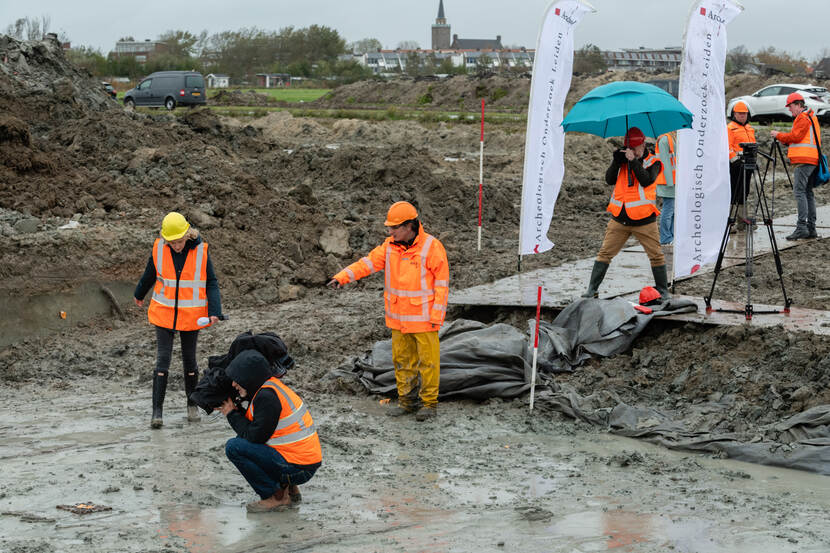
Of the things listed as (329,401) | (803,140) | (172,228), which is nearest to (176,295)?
(172,228)

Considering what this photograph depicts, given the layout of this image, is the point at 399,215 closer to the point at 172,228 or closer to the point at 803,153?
the point at 172,228

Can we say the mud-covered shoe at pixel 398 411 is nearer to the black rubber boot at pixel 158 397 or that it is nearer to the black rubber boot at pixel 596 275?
the black rubber boot at pixel 158 397

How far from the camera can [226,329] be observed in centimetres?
1110

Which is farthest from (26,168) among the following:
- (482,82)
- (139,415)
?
(482,82)

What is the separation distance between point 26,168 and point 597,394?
9.91 meters

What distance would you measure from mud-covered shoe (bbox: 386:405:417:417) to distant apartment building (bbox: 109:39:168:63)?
70838mm

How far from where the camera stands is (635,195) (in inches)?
379

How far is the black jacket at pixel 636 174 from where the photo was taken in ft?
31.1

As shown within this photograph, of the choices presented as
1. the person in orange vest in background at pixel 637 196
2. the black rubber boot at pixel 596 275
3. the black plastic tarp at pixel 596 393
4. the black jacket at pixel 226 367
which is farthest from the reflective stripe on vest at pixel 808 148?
the black jacket at pixel 226 367

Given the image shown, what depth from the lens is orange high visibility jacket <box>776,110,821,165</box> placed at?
13.4 m

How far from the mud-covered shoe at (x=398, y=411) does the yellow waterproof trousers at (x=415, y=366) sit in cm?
2

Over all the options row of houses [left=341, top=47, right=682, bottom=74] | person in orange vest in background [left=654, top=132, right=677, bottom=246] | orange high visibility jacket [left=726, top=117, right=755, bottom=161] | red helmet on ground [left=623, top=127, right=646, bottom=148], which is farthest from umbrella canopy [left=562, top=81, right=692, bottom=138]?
row of houses [left=341, top=47, right=682, bottom=74]

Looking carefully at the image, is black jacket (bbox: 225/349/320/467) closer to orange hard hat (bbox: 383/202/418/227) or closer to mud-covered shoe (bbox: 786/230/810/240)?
orange hard hat (bbox: 383/202/418/227)

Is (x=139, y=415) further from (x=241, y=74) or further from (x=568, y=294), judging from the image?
(x=241, y=74)
